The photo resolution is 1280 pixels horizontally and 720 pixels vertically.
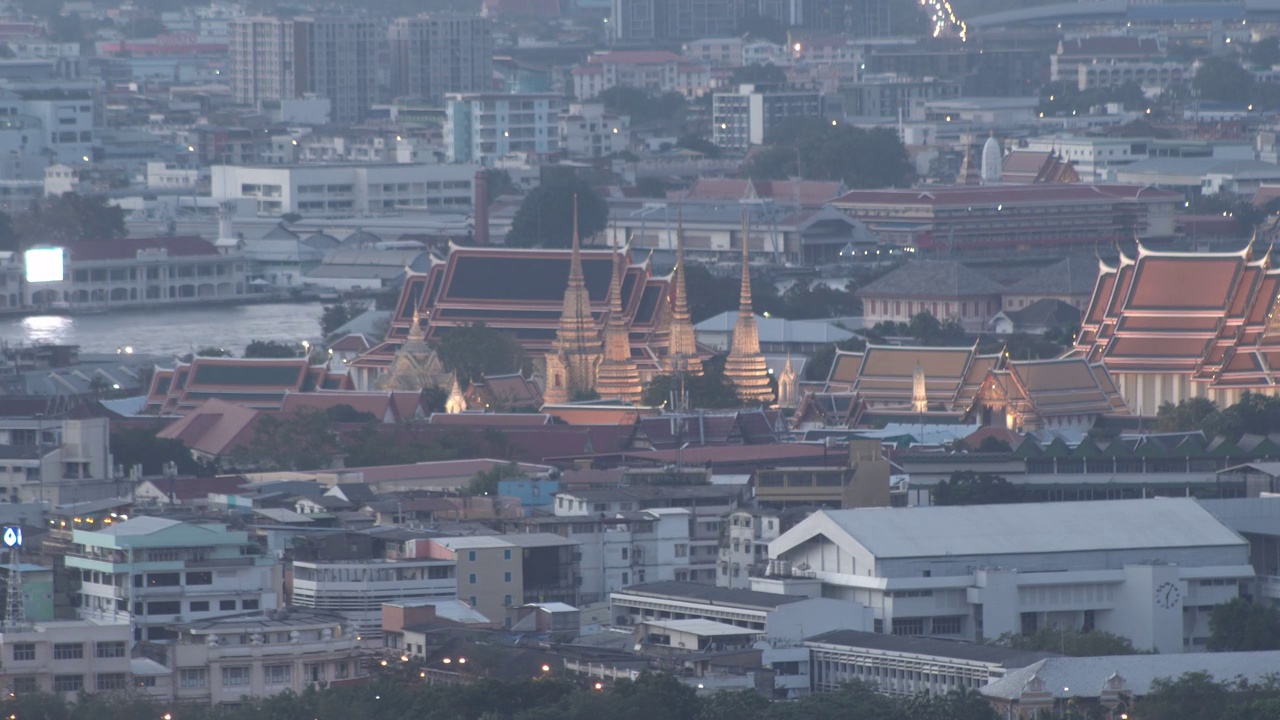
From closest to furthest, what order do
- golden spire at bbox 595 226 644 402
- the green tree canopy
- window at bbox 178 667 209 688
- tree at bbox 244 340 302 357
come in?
window at bbox 178 667 209 688 → golden spire at bbox 595 226 644 402 → tree at bbox 244 340 302 357 → the green tree canopy

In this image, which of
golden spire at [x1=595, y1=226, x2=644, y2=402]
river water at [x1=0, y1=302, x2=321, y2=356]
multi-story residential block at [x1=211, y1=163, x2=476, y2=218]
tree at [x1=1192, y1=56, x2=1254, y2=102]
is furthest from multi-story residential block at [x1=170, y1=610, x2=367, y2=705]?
tree at [x1=1192, y1=56, x2=1254, y2=102]

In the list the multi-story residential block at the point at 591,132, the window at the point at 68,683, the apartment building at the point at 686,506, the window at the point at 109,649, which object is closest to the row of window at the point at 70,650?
the window at the point at 109,649

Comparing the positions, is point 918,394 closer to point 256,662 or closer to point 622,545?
point 622,545

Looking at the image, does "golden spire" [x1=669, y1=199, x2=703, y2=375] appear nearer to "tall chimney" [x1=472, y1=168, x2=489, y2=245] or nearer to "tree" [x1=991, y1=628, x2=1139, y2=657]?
"tree" [x1=991, y1=628, x2=1139, y2=657]

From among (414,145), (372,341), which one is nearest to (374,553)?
(372,341)

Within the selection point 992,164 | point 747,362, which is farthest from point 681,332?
point 992,164

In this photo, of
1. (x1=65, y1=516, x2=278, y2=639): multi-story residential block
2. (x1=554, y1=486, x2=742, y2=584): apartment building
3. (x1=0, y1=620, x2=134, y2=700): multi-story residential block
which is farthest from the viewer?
(x1=554, y1=486, x2=742, y2=584): apartment building
